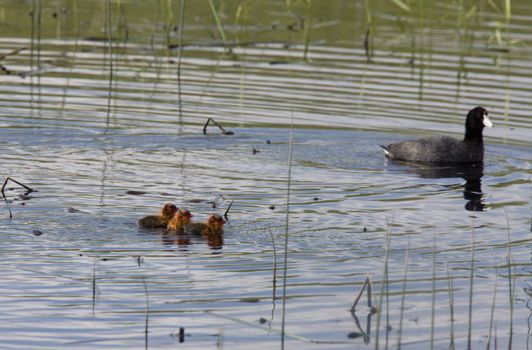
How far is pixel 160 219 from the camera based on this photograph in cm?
1075

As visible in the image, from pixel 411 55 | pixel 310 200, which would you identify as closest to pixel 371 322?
pixel 310 200

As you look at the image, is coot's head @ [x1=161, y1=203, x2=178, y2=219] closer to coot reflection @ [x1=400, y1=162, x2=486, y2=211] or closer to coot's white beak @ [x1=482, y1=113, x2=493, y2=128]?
coot reflection @ [x1=400, y1=162, x2=486, y2=211]

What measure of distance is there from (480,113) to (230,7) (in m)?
9.85

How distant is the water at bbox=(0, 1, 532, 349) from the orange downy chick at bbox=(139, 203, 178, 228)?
131mm

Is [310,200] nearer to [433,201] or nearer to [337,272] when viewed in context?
[433,201]

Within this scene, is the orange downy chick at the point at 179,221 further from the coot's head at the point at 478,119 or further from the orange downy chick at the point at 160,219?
the coot's head at the point at 478,119

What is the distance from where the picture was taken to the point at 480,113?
51.1 feet

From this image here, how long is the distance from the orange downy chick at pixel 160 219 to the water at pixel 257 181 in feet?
0.43

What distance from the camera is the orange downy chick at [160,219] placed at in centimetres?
1070

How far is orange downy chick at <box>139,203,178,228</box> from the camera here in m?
10.7

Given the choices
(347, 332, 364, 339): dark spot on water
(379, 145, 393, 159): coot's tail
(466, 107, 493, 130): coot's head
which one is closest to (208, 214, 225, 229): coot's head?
(347, 332, 364, 339): dark spot on water

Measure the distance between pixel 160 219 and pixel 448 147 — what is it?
5577mm

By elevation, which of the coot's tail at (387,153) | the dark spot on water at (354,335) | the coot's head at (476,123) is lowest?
the dark spot on water at (354,335)

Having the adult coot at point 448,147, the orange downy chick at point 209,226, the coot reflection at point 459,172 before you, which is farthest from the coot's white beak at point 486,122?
the orange downy chick at point 209,226
